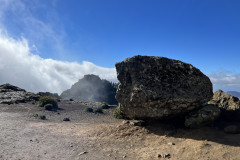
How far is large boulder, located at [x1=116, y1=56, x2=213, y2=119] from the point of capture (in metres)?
11.3

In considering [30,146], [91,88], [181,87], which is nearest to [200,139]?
[181,87]

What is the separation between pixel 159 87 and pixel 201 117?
298 centimetres

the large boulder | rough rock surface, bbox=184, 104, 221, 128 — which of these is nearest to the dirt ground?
rough rock surface, bbox=184, 104, 221, 128

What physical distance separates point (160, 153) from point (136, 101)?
3.99 metres

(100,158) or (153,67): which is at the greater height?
(153,67)

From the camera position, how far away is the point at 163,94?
11.3 meters

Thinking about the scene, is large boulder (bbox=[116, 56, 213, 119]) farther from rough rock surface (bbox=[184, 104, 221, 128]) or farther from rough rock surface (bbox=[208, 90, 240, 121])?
rough rock surface (bbox=[208, 90, 240, 121])

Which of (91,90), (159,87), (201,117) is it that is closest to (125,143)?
(159,87)

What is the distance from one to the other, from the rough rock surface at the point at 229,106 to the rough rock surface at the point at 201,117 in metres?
2.36

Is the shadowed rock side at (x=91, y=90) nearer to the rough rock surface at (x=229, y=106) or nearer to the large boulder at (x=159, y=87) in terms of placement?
the rough rock surface at (x=229, y=106)

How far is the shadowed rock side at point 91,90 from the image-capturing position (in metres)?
59.5

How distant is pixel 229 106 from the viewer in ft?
43.4

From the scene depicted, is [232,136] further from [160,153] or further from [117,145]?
[117,145]

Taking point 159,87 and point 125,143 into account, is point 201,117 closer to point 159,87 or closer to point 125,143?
point 159,87
